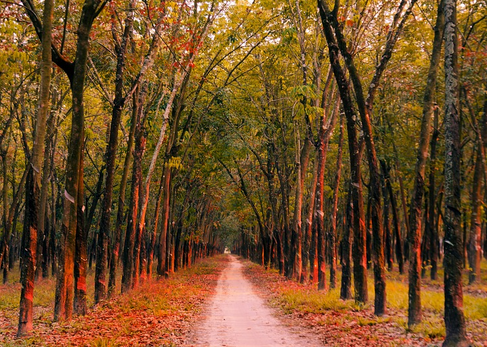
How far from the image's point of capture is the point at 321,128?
1677 cm

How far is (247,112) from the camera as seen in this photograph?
83.0ft

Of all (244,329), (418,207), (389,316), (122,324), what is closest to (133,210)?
(122,324)

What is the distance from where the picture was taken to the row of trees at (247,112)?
9.20 metres

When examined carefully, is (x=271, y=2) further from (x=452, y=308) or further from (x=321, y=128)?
(x=452, y=308)

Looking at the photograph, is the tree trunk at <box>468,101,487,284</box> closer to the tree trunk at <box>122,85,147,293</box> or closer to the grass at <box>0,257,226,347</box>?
the grass at <box>0,257,226,347</box>

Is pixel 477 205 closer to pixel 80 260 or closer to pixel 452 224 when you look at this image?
pixel 452 224

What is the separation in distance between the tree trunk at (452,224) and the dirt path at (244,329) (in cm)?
248

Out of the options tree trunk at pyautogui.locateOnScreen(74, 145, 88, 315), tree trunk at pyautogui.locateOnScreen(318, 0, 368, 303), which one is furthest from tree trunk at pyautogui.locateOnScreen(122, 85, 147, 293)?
tree trunk at pyautogui.locateOnScreen(318, 0, 368, 303)

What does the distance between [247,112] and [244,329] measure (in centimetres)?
1719

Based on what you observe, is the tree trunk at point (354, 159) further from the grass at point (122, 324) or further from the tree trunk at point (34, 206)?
the tree trunk at point (34, 206)

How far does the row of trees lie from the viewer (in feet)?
30.2

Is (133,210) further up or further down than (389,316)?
further up

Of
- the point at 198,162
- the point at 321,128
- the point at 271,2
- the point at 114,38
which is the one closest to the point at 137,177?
the point at 114,38

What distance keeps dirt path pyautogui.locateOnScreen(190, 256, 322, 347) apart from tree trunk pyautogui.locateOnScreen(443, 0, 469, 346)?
2477 mm
